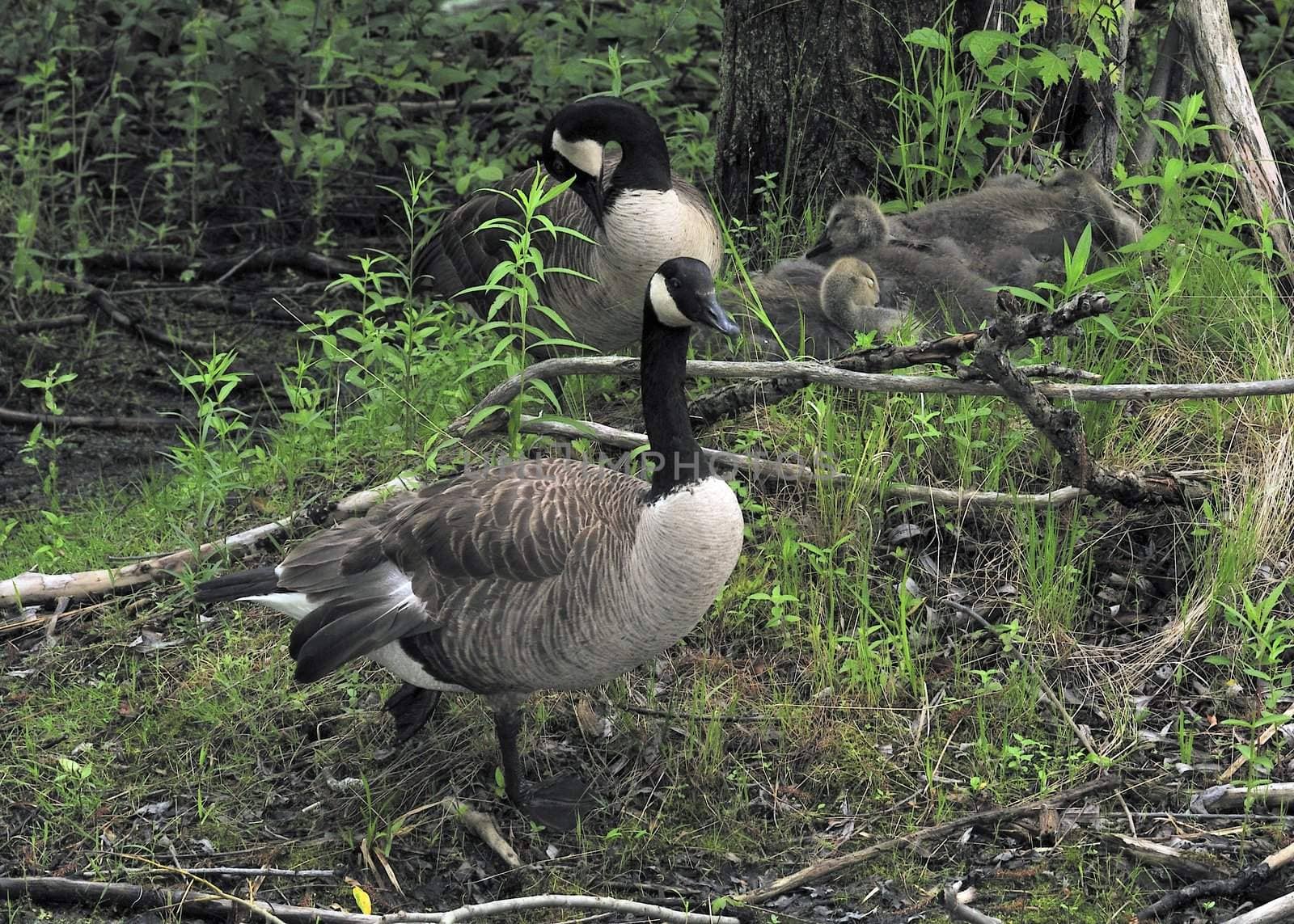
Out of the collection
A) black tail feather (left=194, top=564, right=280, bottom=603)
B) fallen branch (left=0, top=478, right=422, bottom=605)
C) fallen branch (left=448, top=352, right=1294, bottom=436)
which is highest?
fallen branch (left=448, top=352, right=1294, bottom=436)

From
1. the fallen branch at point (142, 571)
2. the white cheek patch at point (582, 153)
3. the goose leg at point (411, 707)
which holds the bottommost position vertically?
the goose leg at point (411, 707)

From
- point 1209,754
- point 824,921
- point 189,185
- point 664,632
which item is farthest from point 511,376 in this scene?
point 189,185

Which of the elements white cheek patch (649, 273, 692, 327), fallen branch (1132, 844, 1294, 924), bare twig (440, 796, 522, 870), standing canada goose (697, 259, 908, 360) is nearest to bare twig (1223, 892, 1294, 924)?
fallen branch (1132, 844, 1294, 924)

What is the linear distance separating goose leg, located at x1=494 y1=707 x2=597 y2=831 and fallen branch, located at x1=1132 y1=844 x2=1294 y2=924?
164 centimetres

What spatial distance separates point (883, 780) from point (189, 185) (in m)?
6.48

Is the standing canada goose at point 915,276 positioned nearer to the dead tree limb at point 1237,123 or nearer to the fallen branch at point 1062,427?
the fallen branch at point 1062,427

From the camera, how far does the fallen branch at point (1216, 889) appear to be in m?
3.86

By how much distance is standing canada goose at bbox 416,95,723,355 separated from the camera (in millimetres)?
5711

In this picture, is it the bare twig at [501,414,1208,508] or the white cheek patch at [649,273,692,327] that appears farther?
the bare twig at [501,414,1208,508]

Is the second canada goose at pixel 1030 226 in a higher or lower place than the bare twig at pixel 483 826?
higher

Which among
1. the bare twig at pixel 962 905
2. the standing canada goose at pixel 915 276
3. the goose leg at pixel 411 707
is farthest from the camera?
the standing canada goose at pixel 915 276

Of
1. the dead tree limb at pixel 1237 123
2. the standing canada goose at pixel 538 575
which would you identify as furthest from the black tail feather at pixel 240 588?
the dead tree limb at pixel 1237 123

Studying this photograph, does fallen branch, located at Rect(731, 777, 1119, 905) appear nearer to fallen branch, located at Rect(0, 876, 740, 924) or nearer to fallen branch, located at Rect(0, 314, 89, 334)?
fallen branch, located at Rect(0, 876, 740, 924)

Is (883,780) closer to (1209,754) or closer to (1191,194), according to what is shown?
(1209,754)
